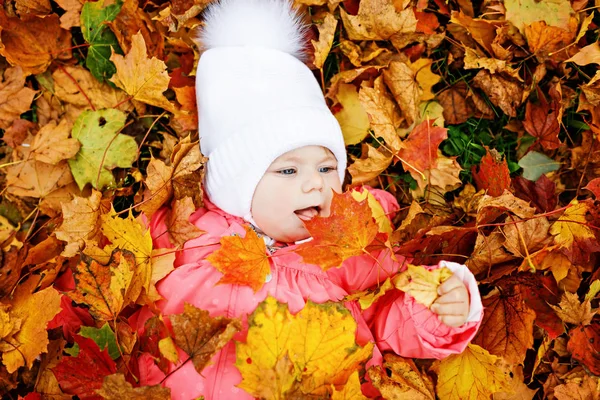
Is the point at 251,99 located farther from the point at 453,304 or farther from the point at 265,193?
the point at 453,304

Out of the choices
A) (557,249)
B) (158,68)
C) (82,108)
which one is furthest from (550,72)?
(82,108)

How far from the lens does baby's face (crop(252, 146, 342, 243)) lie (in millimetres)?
2029

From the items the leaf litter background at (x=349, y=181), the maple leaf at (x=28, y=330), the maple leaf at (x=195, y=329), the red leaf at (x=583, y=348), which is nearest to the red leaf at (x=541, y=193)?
the leaf litter background at (x=349, y=181)

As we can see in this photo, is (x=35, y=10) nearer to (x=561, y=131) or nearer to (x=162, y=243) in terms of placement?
(x=162, y=243)

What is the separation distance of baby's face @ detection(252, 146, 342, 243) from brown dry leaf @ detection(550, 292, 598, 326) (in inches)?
37.2

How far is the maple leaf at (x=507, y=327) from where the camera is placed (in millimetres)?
1998

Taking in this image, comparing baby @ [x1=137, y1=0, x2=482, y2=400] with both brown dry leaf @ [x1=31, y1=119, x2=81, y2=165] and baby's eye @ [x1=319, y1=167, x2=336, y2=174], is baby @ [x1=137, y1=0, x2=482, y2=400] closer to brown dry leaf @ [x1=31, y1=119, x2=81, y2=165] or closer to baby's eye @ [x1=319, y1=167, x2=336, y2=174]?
baby's eye @ [x1=319, y1=167, x2=336, y2=174]

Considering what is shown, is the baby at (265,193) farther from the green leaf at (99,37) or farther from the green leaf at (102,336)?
the green leaf at (99,37)

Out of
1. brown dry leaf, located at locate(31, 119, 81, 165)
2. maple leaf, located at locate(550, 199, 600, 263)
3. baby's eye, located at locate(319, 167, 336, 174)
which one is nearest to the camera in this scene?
maple leaf, located at locate(550, 199, 600, 263)

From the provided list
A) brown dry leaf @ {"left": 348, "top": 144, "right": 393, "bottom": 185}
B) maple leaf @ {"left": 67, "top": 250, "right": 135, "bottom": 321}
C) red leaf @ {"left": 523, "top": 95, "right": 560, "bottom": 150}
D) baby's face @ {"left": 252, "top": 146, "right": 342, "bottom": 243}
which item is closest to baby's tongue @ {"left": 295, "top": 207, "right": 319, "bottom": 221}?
baby's face @ {"left": 252, "top": 146, "right": 342, "bottom": 243}

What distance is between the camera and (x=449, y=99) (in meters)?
2.47

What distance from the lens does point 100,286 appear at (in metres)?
1.91

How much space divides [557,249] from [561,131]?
581mm

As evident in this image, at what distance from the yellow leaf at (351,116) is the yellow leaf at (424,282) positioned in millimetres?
790
